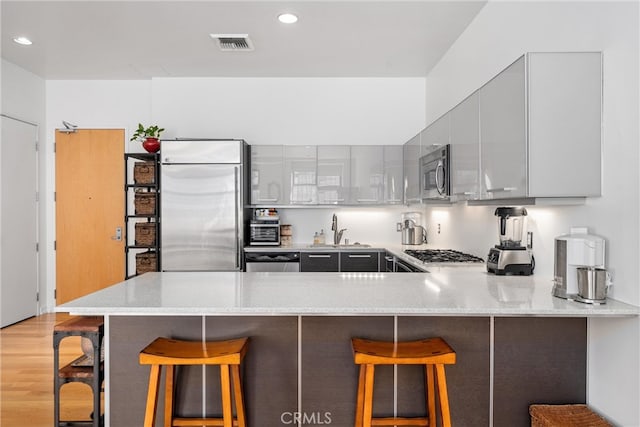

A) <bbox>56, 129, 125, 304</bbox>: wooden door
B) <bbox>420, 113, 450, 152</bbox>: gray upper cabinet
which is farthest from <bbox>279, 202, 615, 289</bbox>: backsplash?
<bbox>56, 129, 125, 304</bbox>: wooden door

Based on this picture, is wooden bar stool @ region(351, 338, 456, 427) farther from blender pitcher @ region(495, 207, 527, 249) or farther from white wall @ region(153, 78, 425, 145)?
white wall @ region(153, 78, 425, 145)

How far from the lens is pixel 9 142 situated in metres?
5.00

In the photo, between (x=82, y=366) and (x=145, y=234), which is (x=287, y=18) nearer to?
(x=145, y=234)

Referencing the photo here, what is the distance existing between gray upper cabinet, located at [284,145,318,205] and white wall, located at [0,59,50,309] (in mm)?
3187

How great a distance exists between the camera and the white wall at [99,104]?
5.58 m

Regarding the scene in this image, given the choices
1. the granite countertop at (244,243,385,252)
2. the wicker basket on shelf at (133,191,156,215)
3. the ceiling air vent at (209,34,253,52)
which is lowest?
the granite countertop at (244,243,385,252)

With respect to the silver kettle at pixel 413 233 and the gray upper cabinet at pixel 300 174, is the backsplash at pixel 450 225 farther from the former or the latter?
the gray upper cabinet at pixel 300 174

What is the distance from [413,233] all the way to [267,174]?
1.85 m

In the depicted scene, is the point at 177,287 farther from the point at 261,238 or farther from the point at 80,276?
the point at 80,276

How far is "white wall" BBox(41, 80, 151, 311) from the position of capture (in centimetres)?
558

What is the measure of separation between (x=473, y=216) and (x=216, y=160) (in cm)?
267

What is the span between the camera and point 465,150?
2.86 meters

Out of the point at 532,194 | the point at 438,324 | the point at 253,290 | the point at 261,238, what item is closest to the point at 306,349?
the point at 253,290

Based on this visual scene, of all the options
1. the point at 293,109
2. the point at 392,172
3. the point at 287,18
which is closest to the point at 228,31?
the point at 287,18
